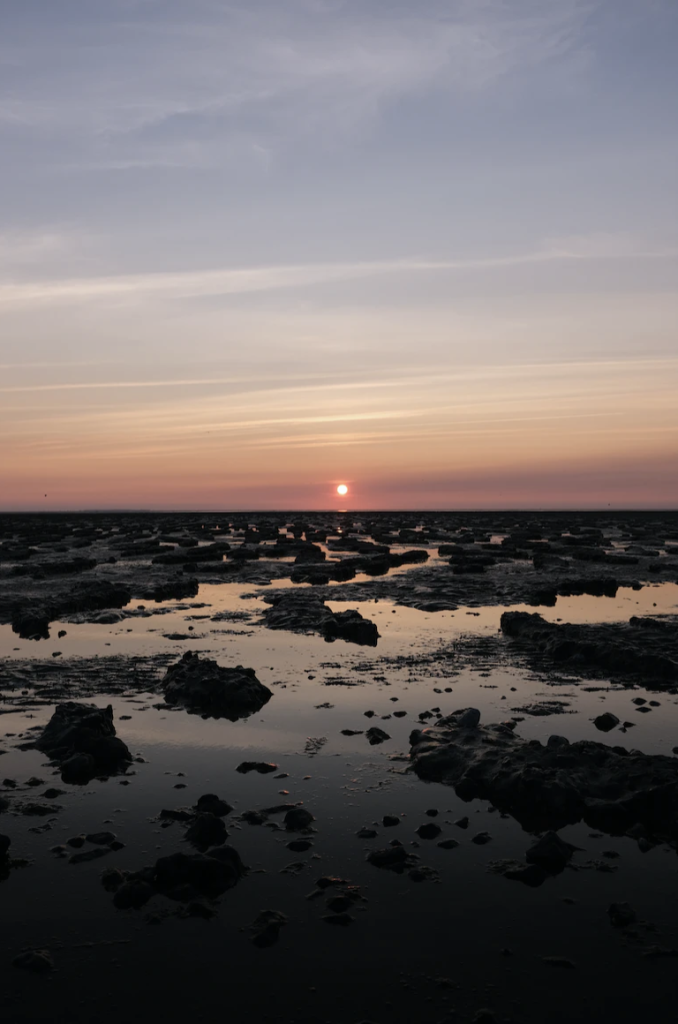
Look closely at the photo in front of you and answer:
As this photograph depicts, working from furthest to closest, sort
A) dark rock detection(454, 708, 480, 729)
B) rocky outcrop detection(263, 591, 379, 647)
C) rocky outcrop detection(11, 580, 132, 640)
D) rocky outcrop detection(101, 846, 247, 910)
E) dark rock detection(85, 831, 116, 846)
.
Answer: rocky outcrop detection(11, 580, 132, 640) < rocky outcrop detection(263, 591, 379, 647) < dark rock detection(454, 708, 480, 729) < dark rock detection(85, 831, 116, 846) < rocky outcrop detection(101, 846, 247, 910)

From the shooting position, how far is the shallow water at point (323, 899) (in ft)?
23.0

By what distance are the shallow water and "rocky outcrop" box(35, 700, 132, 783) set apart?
0.40 m

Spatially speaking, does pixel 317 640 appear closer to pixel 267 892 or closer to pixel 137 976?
pixel 267 892

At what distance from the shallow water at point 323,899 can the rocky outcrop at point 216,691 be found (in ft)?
1.88

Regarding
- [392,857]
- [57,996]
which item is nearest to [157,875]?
[57,996]

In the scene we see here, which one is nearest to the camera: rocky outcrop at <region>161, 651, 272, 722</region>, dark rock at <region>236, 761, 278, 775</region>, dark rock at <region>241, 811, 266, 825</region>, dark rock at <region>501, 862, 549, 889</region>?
dark rock at <region>501, 862, 549, 889</region>

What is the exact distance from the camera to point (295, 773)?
12461mm

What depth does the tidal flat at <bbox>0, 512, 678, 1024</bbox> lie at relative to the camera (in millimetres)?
7191

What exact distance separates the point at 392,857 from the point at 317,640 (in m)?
15.4

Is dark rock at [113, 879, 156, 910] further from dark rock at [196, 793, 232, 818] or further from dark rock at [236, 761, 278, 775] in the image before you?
dark rock at [236, 761, 278, 775]

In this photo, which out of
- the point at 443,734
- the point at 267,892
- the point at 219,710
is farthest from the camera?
the point at 219,710

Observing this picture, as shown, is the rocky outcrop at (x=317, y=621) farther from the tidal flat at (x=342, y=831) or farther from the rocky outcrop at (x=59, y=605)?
the rocky outcrop at (x=59, y=605)

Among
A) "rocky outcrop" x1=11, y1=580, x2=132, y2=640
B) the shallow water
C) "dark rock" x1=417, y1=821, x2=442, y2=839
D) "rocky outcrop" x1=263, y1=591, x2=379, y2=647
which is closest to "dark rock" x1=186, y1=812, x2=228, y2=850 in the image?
the shallow water

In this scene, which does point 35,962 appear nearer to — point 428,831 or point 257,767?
point 428,831
